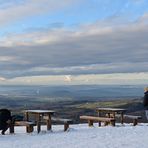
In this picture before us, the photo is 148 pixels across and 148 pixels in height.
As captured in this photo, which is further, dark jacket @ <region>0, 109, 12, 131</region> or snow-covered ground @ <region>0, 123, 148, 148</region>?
dark jacket @ <region>0, 109, 12, 131</region>

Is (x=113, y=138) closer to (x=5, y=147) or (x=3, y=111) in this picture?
(x=5, y=147)

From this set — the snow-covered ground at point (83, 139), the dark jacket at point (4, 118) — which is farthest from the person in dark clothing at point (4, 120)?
the snow-covered ground at point (83, 139)

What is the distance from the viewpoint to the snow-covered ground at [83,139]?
16.1 metres

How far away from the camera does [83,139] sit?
17.6 m

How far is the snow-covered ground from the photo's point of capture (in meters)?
16.1

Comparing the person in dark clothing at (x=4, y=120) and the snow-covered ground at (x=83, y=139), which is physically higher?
the person in dark clothing at (x=4, y=120)

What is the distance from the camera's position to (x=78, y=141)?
17.1 meters

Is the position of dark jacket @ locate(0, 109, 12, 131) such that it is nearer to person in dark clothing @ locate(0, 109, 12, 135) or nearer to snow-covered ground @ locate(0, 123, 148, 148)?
person in dark clothing @ locate(0, 109, 12, 135)

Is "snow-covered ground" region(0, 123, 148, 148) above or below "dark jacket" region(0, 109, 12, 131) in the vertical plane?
below

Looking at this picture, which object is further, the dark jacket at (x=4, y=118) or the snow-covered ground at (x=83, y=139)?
the dark jacket at (x=4, y=118)

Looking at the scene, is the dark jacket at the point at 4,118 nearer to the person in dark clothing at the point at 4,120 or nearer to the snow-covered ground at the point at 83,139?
the person in dark clothing at the point at 4,120

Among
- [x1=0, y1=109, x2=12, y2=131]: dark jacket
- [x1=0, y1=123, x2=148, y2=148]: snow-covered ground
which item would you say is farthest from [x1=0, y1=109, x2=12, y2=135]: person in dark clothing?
[x1=0, y1=123, x2=148, y2=148]: snow-covered ground

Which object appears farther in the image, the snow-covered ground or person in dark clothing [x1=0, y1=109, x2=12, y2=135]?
person in dark clothing [x1=0, y1=109, x2=12, y2=135]

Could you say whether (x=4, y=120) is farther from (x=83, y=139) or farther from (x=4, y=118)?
(x=83, y=139)
